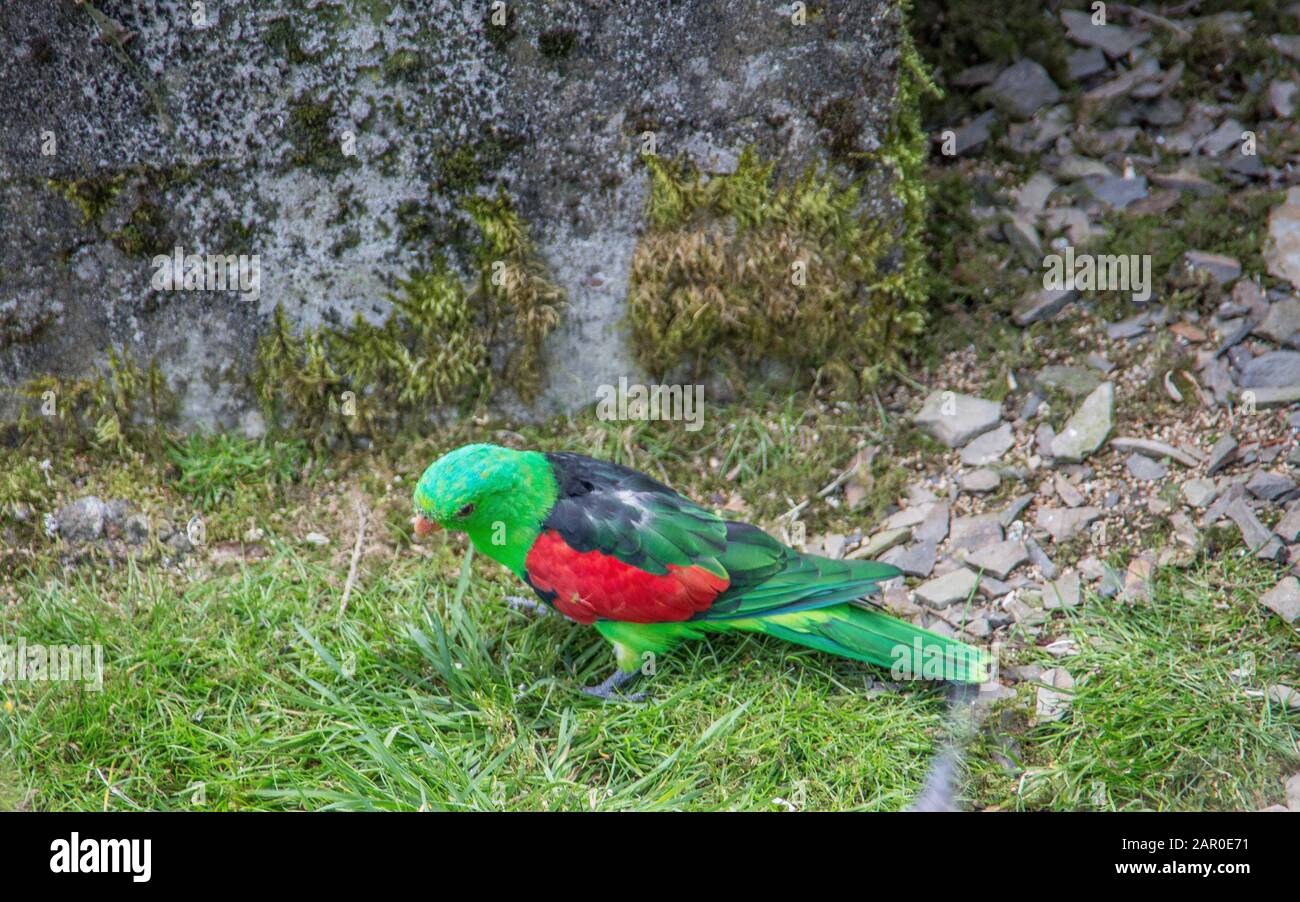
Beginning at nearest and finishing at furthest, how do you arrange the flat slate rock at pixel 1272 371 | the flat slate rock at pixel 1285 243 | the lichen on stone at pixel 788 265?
the flat slate rock at pixel 1272 371
the lichen on stone at pixel 788 265
the flat slate rock at pixel 1285 243

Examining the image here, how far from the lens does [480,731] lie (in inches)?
169

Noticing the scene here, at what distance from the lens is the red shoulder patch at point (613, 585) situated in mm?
4242

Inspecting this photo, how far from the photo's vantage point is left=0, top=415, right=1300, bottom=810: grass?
13.2 ft

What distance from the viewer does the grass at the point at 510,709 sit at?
4.02 meters

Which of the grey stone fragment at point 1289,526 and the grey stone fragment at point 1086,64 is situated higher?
the grey stone fragment at point 1086,64

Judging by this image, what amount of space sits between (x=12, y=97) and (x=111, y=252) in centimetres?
70

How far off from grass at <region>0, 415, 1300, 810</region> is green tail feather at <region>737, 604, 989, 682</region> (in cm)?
14

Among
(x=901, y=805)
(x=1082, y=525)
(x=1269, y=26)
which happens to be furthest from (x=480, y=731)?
(x=1269, y=26)

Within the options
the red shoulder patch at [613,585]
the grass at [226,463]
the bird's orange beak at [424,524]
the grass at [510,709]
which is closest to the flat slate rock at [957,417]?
the grass at [510,709]

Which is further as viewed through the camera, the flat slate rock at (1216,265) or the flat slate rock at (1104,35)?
the flat slate rock at (1104,35)

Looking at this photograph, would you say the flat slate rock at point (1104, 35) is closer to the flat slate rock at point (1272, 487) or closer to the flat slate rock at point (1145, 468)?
the flat slate rock at point (1145, 468)

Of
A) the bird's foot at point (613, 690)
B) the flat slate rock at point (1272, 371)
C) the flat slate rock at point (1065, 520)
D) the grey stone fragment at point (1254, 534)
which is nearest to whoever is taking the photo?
the bird's foot at point (613, 690)

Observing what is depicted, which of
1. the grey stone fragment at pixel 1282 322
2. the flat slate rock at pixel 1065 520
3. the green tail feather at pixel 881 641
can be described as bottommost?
the green tail feather at pixel 881 641

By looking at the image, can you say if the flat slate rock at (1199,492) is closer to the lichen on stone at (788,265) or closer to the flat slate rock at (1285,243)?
the flat slate rock at (1285,243)
